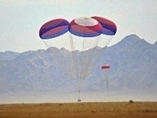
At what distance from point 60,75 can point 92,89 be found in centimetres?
1605

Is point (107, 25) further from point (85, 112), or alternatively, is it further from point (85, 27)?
point (85, 112)

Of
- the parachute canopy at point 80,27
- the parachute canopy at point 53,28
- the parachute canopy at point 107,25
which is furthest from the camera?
the parachute canopy at point 107,25

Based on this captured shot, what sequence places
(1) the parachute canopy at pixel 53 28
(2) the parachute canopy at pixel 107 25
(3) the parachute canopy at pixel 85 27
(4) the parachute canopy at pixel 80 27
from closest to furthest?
(3) the parachute canopy at pixel 85 27, (4) the parachute canopy at pixel 80 27, (1) the parachute canopy at pixel 53 28, (2) the parachute canopy at pixel 107 25

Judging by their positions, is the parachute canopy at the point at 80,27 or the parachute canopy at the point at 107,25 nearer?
the parachute canopy at the point at 80,27

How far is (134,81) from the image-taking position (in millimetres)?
179250

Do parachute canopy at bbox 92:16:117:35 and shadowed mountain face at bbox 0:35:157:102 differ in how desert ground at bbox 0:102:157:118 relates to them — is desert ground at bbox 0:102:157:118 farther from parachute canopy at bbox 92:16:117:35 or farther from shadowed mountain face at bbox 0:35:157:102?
shadowed mountain face at bbox 0:35:157:102

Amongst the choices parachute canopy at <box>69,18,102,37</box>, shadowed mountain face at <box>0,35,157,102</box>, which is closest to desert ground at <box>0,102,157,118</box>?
parachute canopy at <box>69,18,102,37</box>

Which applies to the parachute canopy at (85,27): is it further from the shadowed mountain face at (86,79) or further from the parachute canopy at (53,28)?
the shadowed mountain face at (86,79)

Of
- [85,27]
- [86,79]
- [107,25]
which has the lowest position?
[85,27]

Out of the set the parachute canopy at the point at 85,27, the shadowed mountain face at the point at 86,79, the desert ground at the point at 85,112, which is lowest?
the desert ground at the point at 85,112

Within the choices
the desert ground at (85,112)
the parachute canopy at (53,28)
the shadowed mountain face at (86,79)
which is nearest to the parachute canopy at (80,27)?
the parachute canopy at (53,28)

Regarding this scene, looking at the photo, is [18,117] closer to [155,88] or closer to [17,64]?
[155,88]

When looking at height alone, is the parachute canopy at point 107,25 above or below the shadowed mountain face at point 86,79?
below

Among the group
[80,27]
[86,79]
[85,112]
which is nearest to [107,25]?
[80,27]
